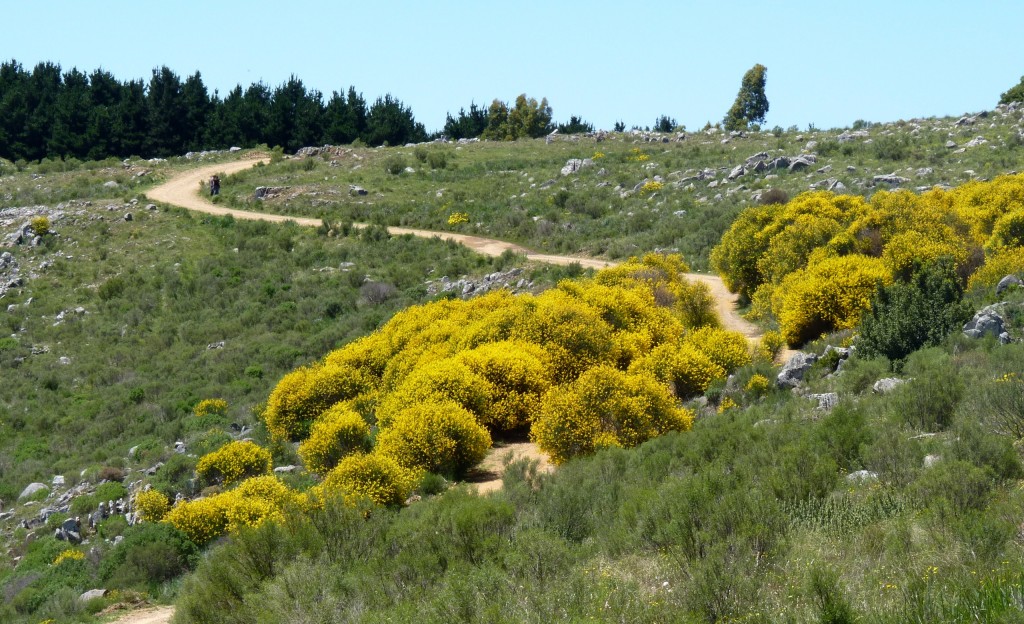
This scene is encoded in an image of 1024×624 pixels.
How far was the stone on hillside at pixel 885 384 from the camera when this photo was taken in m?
11.6

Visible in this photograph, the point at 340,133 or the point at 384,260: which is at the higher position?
the point at 340,133

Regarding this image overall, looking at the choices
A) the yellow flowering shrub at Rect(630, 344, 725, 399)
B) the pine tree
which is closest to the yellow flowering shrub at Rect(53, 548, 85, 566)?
the yellow flowering shrub at Rect(630, 344, 725, 399)

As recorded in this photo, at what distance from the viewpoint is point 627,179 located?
126 feet

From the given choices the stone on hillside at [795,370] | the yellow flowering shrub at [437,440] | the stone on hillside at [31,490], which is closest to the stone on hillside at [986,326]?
the stone on hillside at [795,370]

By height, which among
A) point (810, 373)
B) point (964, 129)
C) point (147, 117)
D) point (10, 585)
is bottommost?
point (10, 585)

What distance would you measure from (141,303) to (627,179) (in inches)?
764

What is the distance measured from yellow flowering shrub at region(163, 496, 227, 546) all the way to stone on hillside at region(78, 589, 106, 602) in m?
1.37

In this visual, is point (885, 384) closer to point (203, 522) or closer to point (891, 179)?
point (203, 522)

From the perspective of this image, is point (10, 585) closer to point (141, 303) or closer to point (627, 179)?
point (141, 303)

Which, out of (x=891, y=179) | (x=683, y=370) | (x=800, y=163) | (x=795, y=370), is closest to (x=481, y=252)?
(x=800, y=163)

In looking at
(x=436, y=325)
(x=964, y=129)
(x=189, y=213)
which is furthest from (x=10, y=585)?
(x=964, y=129)

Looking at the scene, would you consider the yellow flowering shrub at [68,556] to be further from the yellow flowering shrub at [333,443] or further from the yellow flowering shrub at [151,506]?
the yellow flowering shrub at [333,443]

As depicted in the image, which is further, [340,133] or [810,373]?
[340,133]

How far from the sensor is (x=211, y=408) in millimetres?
22062
